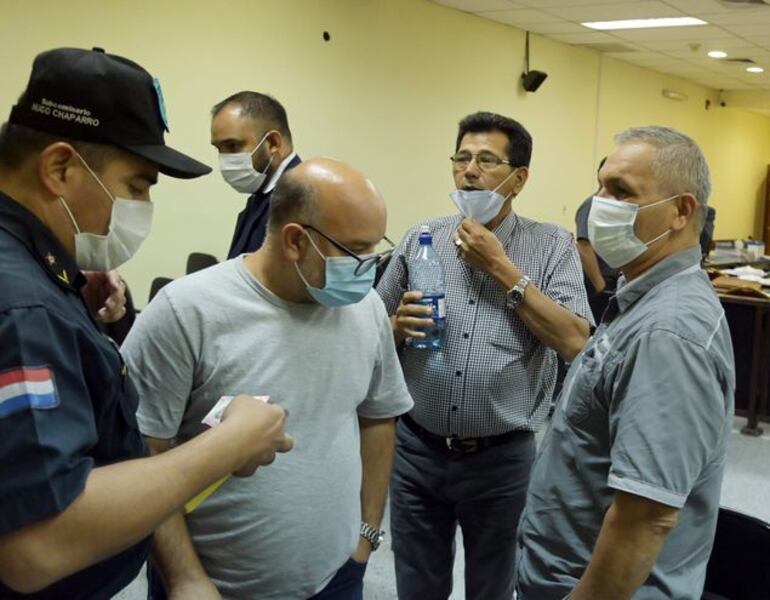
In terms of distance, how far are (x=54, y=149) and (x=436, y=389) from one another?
1293 mm

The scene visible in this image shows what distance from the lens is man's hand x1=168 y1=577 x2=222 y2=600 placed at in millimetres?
1254

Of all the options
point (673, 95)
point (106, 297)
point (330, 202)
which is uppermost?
point (673, 95)

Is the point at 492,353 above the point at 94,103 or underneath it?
underneath

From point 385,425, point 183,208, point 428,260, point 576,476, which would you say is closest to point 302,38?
point 183,208

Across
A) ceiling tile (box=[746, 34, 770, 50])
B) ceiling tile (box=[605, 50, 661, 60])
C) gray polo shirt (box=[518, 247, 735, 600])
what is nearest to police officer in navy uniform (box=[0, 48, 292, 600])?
gray polo shirt (box=[518, 247, 735, 600])

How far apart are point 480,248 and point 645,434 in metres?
0.92

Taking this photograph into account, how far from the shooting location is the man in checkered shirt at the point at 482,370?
2020 mm

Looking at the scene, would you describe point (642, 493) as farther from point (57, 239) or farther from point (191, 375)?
point (57, 239)

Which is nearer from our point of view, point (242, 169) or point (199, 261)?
point (242, 169)

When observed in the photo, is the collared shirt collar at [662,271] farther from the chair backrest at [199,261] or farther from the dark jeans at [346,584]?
the chair backrest at [199,261]

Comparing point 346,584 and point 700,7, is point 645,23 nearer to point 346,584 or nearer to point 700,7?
point 700,7

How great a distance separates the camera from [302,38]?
468cm

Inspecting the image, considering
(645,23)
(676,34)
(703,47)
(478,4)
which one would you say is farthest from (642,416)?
(703,47)

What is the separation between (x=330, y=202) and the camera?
1.40 meters
